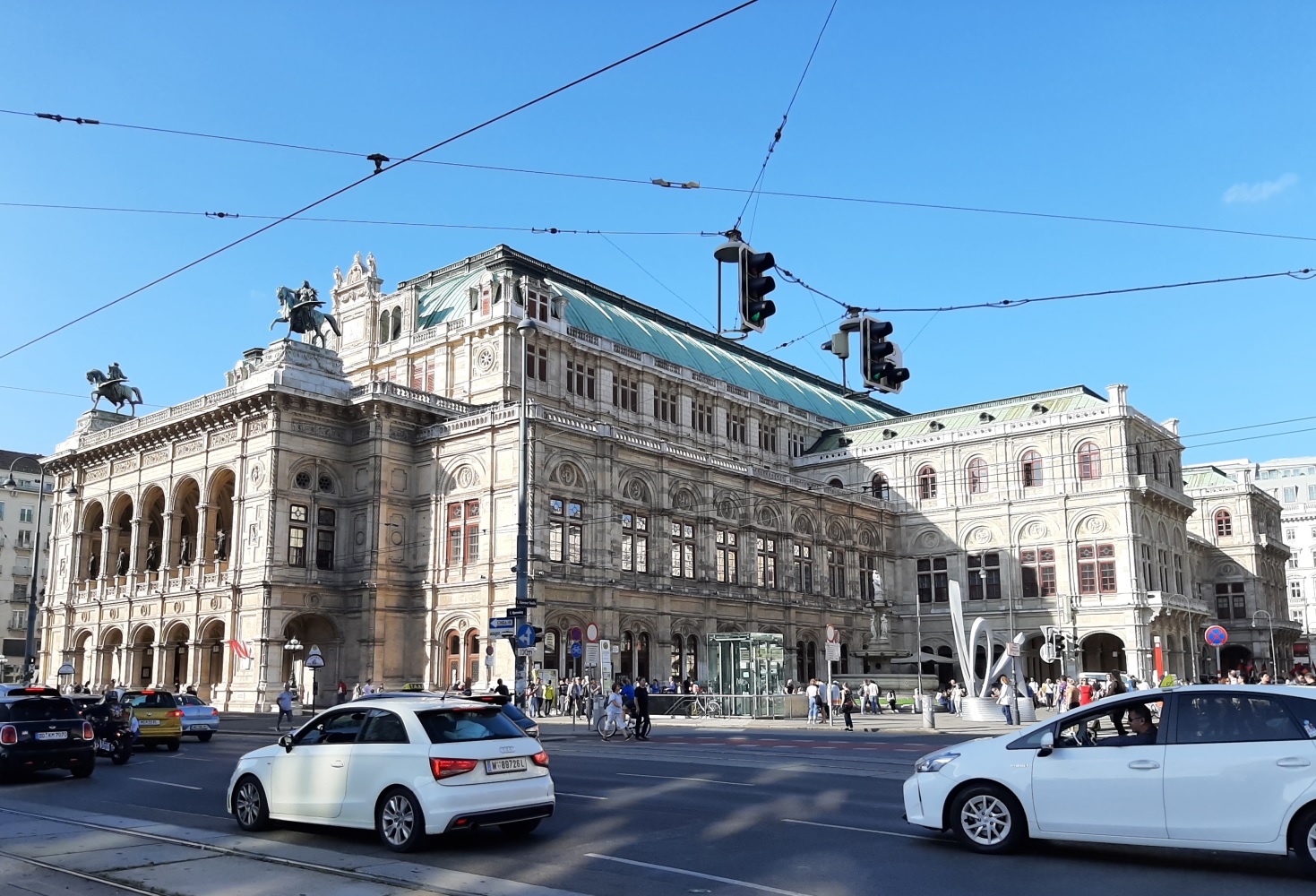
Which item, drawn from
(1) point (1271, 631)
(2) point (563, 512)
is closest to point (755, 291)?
(2) point (563, 512)

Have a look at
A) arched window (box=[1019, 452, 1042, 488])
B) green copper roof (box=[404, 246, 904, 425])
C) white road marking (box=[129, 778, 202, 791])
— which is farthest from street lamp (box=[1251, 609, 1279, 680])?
white road marking (box=[129, 778, 202, 791])

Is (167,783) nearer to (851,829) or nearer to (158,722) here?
(158,722)

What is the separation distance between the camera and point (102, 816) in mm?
14188

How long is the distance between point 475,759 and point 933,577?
6684 centimetres

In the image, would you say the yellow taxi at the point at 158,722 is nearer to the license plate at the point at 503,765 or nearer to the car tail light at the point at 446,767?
the license plate at the point at 503,765

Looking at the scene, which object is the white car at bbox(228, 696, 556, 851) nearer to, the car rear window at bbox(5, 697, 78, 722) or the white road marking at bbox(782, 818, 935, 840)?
the white road marking at bbox(782, 818, 935, 840)

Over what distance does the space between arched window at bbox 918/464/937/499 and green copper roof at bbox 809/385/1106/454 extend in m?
2.87

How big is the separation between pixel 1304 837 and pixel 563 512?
1687 inches

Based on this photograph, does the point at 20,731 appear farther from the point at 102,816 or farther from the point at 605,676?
the point at 605,676

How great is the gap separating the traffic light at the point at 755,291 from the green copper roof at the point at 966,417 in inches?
2275

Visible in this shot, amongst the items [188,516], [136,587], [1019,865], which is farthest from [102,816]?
[188,516]

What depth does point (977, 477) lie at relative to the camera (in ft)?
241

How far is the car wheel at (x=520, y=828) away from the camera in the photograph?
12484mm

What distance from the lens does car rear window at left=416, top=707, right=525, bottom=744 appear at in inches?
455
